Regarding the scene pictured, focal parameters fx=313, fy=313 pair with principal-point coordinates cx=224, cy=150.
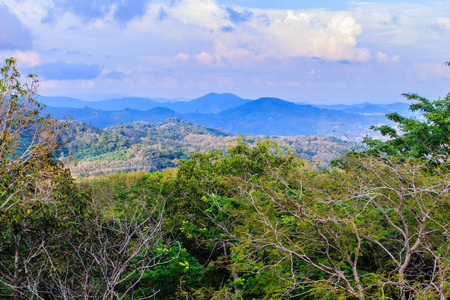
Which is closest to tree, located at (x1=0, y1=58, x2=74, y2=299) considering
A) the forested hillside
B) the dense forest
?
the dense forest

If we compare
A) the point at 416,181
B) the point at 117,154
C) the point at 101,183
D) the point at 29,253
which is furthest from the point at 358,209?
the point at 117,154

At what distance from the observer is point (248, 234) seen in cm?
443

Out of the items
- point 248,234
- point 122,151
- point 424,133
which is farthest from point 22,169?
point 122,151

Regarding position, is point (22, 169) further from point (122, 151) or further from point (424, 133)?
point (122, 151)

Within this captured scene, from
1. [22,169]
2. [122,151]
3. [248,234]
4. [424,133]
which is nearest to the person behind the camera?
[248,234]

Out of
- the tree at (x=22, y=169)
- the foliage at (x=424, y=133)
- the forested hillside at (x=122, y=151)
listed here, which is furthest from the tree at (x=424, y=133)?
the forested hillside at (x=122, y=151)

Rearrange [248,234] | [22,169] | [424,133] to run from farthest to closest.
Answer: [424,133] < [22,169] < [248,234]

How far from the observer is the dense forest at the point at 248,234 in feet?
13.3

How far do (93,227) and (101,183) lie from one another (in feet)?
116

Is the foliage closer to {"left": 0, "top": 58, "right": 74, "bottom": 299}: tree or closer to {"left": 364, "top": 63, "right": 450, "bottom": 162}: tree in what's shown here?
{"left": 364, "top": 63, "right": 450, "bottom": 162}: tree

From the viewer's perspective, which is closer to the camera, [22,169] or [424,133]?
[22,169]

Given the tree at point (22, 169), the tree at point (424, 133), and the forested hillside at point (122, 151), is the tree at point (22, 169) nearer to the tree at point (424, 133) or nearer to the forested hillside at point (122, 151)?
the tree at point (424, 133)

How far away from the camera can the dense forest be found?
4.05 m

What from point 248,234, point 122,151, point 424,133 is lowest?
point 122,151
